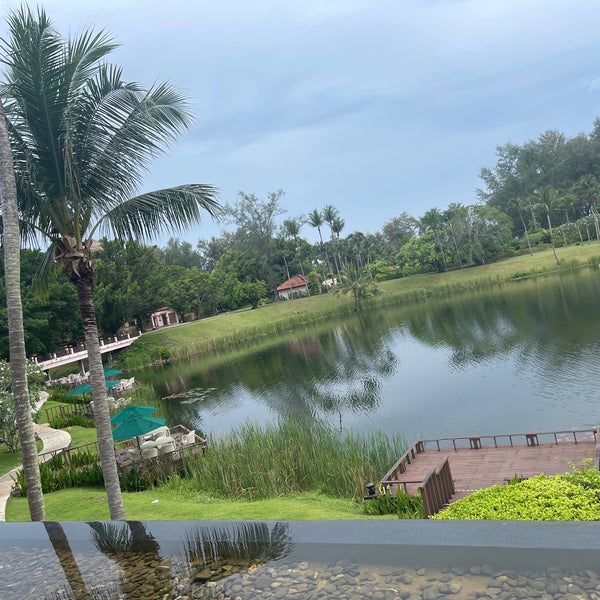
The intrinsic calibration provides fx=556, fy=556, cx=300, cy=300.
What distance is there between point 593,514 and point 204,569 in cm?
328

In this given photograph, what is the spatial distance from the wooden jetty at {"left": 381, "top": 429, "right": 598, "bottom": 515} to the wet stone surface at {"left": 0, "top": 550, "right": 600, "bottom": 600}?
4.75 metres

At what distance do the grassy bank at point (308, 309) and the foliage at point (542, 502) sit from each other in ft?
119

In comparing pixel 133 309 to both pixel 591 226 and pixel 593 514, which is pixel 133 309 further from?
pixel 591 226

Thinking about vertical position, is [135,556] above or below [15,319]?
below

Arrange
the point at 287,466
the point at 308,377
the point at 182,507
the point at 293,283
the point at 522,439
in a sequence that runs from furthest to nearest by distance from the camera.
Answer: the point at 293,283 < the point at 308,377 < the point at 522,439 < the point at 287,466 < the point at 182,507

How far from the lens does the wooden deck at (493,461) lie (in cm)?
973

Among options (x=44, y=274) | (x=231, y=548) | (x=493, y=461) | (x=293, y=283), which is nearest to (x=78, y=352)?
(x=44, y=274)

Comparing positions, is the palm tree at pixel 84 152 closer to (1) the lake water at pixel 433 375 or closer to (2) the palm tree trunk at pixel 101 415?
(2) the palm tree trunk at pixel 101 415

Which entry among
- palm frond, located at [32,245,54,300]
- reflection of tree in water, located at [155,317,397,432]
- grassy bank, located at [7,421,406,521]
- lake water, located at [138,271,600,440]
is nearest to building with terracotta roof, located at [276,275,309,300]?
lake water, located at [138,271,600,440]

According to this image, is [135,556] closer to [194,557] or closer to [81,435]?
[194,557]

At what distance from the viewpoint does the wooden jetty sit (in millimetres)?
9055

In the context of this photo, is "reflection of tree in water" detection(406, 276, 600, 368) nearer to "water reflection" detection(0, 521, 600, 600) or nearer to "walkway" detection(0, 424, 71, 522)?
"walkway" detection(0, 424, 71, 522)

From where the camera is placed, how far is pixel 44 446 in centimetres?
1605

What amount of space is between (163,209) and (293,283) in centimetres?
6376
